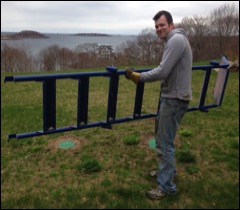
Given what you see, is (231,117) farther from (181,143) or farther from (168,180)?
(168,180)

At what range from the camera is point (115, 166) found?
4.36 metres

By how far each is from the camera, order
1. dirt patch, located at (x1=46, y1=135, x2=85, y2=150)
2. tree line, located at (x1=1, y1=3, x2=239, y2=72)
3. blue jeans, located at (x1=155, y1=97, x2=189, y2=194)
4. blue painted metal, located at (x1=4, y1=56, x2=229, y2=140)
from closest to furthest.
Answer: blue jeans, located at (x1=155, y1=97, x2=189, y2=194) → blue painted metal, located at (x1=4, y1=56, x2=229, y2=140) → dirt patch, located at (x1=46, y1=135, x2=85, y2=150) → tree line, located at (x1=1, y1=3, x2=239, y2=72)

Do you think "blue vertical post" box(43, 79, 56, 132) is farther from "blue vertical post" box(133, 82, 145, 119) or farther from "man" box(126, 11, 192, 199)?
"blue vertical post" box(133, 82, 145, 119)

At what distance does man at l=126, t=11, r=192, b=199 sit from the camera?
2.96 meters

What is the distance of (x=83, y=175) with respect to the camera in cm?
407

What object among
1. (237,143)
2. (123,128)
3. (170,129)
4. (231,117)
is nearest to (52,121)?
(170,129)

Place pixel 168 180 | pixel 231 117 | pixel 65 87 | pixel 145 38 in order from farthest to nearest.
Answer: pixel 145 38 → pixel 65 87 → pixel 231 117 → pixel 168 180

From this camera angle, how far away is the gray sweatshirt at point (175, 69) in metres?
2.93

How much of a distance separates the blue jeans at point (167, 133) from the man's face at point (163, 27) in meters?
0.76

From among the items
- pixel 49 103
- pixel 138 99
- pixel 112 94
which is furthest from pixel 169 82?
pixel 49 103

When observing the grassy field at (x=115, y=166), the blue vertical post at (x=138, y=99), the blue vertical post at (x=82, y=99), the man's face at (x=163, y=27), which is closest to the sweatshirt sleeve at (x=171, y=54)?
the man's face at (x=163, y=27)

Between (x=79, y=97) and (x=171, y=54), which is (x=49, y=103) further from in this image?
(x=171, y=54)

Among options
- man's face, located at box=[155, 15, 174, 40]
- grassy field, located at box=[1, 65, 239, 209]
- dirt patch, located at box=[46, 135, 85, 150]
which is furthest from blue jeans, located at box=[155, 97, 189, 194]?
dirt patch, located at box=[46, 135, 85, 150]

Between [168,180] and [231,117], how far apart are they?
4452 millimetres
